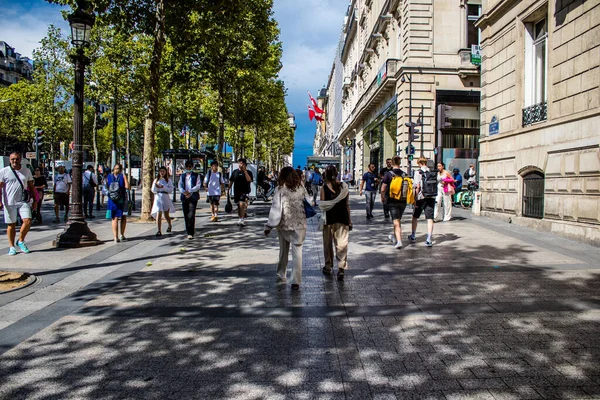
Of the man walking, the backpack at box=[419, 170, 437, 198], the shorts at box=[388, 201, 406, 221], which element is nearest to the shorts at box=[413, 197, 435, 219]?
the backpack at box=[419, 170, 437, 198]

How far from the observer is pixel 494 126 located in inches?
589

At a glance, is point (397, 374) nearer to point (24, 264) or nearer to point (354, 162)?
point (24, 264)

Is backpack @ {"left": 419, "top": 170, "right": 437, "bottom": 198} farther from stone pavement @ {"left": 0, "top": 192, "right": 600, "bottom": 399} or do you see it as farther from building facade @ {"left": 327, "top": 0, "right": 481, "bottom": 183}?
building facade @ {"left": 327, "top": 0, "right": 481, "bottom": 183}

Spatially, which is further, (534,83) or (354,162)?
(354,162)

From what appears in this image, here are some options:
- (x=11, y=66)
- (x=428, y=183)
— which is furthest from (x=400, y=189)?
(x=11, y=66)

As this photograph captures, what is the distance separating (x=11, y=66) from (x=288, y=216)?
92.3 meters

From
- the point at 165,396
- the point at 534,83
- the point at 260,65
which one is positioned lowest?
the point at 165,396

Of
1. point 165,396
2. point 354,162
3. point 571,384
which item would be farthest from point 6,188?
point 354,162

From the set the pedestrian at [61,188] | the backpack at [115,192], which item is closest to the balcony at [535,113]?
the backpack at [115,192]

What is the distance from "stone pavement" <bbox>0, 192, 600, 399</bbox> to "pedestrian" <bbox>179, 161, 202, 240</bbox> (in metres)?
2.52

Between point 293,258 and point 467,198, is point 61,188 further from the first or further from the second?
point 467,198

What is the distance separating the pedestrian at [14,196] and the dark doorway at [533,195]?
36.8 feet

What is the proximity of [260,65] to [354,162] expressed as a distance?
23.7 m

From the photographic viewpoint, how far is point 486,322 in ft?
15.9
